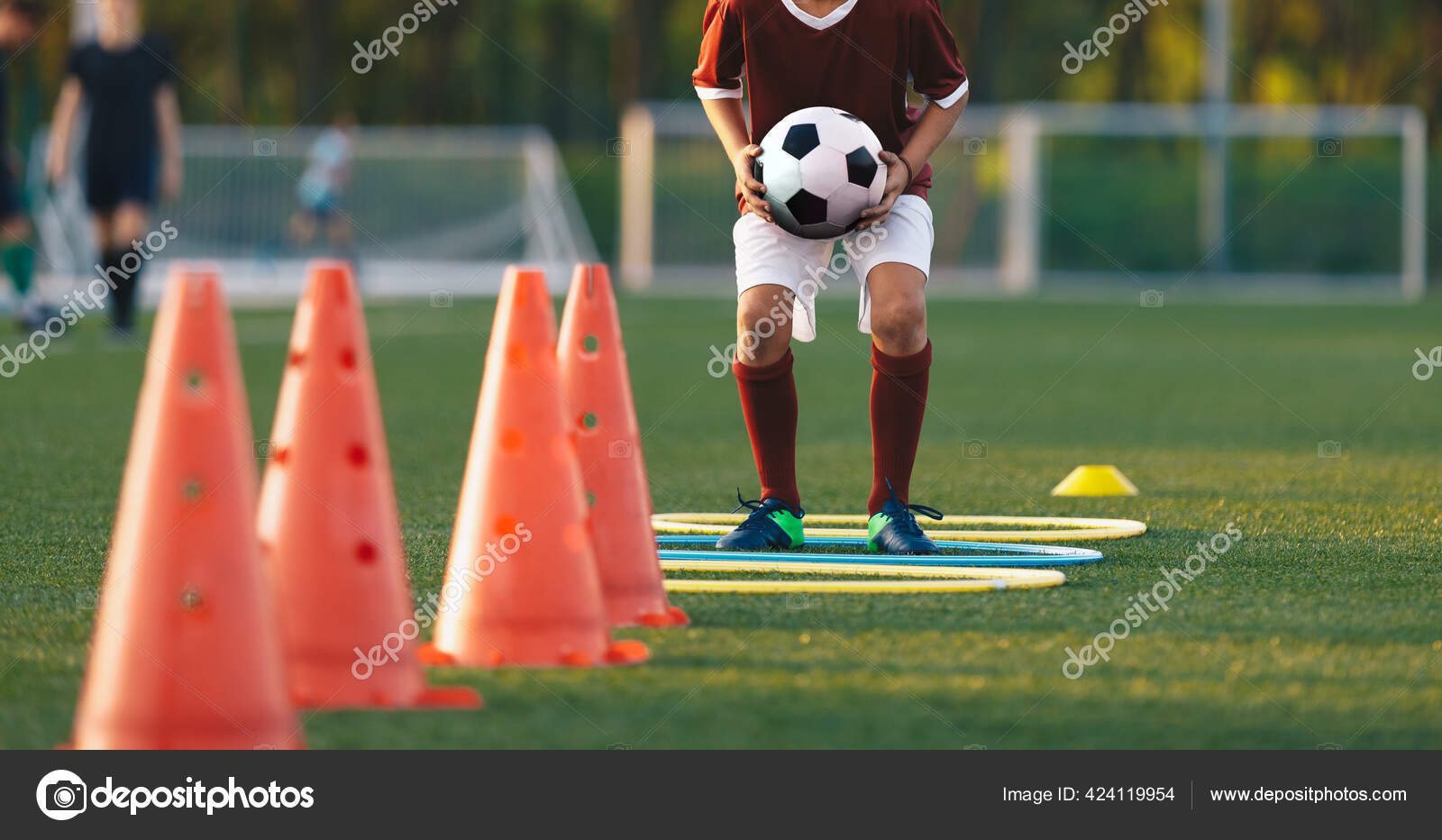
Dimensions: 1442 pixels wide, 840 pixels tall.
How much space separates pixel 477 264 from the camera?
97.8 ft

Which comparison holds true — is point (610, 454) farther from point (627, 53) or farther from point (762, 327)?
point (627, 53)

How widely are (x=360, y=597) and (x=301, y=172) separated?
87.7 ft

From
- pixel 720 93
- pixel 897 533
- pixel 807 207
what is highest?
pixel 720 93

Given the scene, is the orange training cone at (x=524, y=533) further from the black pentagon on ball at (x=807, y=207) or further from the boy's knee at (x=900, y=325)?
the boy's knee at (x=900, y=325)

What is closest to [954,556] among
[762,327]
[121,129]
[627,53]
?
[762,327]

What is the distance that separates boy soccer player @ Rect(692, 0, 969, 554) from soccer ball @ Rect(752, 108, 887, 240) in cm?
5

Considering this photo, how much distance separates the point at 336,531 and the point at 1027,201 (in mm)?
29433

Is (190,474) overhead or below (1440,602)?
below

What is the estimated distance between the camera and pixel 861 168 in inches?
213

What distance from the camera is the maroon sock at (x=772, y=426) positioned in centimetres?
561

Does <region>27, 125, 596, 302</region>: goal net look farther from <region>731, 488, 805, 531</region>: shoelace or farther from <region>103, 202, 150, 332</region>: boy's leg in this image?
<region>731, 488, 805, 531</region>: shoelace

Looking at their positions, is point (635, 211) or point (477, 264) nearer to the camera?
point (477, 264)
